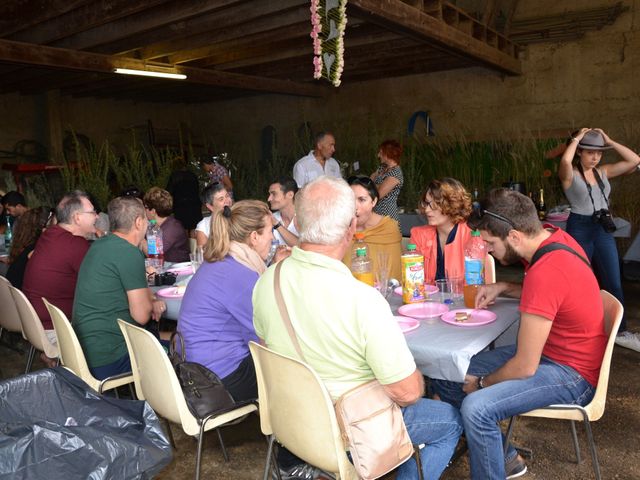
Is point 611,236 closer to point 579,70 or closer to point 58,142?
point 579,70

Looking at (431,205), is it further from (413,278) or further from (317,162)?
(317,162)

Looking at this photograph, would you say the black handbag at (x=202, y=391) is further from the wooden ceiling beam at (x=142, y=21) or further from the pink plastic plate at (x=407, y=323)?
the wooden ceiling beam at (x=142, y=21)

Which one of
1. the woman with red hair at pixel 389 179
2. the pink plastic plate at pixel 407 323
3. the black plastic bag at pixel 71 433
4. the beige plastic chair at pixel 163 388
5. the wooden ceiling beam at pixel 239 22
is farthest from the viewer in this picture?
the wooden ceiling beam at pixel 239 22

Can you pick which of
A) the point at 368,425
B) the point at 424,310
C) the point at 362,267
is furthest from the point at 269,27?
the point at 368,425

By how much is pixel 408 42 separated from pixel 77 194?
18.8ft

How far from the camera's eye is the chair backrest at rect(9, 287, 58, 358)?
10.6 ft

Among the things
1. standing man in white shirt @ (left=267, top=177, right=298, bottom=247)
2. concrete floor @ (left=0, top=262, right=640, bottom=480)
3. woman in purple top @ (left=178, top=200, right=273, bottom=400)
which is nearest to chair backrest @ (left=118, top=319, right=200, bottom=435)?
woman in purple top @ (left=178, top=200, right=273, bottom=400)

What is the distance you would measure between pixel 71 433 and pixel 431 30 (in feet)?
19.4

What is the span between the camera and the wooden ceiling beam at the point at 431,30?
5562 mm

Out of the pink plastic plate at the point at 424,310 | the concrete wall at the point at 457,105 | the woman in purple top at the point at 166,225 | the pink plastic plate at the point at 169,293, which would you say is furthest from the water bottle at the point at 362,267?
the concrete wall at the point at 457,105

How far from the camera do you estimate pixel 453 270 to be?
337cm

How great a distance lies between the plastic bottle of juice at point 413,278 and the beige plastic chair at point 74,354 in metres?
1.43

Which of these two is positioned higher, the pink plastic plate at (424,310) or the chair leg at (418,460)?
the pink plastic plate at (424,310)

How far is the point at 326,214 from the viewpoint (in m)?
1.89
